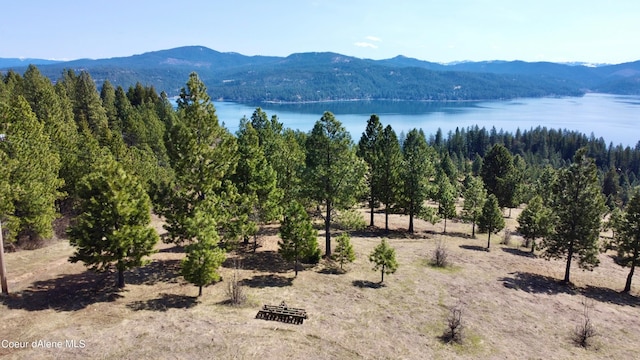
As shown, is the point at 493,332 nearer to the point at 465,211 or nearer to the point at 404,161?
the point at 404,161

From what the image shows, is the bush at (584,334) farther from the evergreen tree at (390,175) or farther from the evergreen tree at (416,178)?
the evergreen tree at (390,175)

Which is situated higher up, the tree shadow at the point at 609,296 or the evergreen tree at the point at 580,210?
the evergreen tree at the point at 580,210

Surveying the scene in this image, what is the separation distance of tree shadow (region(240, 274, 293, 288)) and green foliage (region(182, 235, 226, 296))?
3915 mm

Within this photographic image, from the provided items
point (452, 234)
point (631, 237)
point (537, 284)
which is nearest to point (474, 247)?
point (452, 234)

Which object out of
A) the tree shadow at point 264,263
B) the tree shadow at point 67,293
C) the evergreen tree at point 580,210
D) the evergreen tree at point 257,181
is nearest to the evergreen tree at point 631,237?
the evergreen tree at point 580,210

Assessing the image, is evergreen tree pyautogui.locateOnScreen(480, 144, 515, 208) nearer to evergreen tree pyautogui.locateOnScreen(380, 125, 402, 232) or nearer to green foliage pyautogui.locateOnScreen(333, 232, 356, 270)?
evergreen tree pyautogui.locateOnScreen(380, 125, 402, 232)

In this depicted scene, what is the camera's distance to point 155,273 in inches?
1058

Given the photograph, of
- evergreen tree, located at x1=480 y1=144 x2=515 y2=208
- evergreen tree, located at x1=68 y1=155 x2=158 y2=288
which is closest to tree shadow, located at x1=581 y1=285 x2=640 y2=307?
evergreen tree, located at x1=68 y1=155 x2=158 y2=288

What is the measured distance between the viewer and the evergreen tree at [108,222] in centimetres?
2119

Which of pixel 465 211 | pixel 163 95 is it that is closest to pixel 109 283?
pixel 465 211

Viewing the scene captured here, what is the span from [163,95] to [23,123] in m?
50.8

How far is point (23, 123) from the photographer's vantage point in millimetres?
34812

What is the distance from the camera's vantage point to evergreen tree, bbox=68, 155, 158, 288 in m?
21.2

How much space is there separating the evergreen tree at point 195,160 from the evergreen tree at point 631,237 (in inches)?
1231
